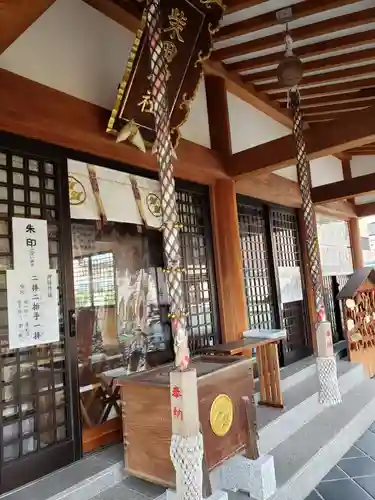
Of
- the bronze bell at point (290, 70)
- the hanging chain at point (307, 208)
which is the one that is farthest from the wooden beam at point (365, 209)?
the bronze bell at point (290, 70)

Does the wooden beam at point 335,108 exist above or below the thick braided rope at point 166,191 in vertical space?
above

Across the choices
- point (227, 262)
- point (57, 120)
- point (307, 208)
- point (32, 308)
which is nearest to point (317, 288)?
point (307, 208)

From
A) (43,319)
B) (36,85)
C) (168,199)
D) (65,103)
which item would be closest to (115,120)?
(65,103)

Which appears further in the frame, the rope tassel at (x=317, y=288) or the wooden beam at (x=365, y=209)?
the wooden beam at (x=365, y=209)

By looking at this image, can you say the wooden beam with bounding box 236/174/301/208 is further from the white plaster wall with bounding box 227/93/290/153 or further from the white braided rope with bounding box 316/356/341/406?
the white braided rope with bounding box 316/356/341/406

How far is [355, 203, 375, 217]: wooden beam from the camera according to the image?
8195 mm

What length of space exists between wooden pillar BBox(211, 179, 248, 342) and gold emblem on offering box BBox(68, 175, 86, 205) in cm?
168

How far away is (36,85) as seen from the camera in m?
2.79

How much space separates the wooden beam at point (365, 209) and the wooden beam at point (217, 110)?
186 inches

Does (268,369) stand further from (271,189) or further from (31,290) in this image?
(271,189)

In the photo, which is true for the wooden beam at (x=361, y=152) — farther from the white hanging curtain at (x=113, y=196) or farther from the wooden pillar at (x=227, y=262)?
the white hanging curtain at (x=113, y=196)

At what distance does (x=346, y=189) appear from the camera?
6.12 metres

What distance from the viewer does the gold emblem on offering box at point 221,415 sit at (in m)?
2.55

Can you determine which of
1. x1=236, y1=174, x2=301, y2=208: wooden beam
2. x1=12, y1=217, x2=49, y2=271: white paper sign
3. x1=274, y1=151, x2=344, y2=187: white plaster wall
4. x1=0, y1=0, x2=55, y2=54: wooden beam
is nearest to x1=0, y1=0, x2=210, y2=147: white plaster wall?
x1=0, y1=0, x2=55, y2=54: wooden beam
